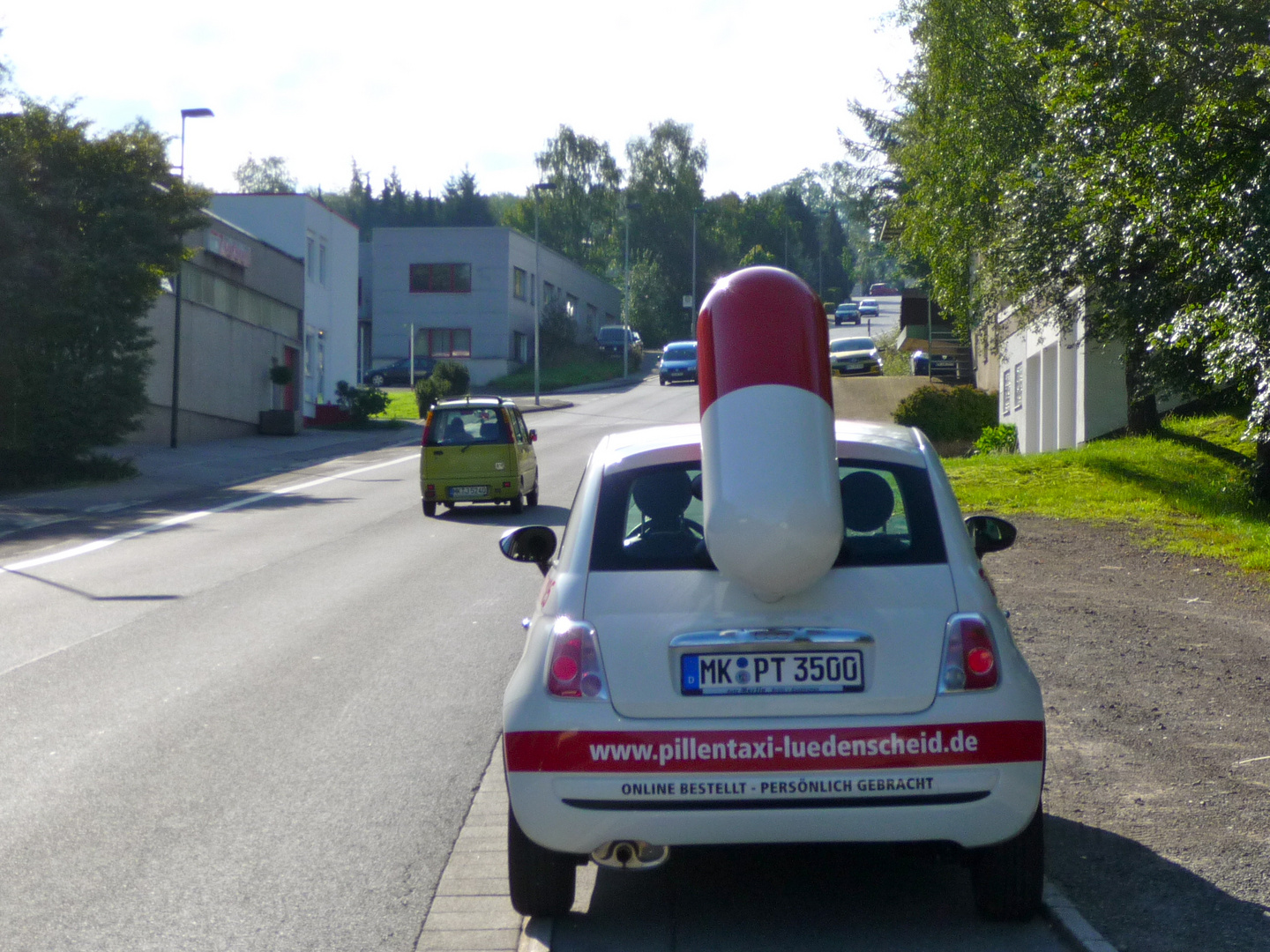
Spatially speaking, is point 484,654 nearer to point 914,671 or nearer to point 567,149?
point 914,671

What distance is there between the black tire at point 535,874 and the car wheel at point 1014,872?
1.27 meters

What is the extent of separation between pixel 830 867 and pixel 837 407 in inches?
1219

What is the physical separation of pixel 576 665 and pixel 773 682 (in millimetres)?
583

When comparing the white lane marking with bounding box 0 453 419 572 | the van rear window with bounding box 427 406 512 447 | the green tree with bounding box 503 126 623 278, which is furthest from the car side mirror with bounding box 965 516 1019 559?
the green tree with bounding box 503 126 623 278

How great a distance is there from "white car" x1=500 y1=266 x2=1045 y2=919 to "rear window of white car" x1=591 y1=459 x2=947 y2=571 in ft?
0.10

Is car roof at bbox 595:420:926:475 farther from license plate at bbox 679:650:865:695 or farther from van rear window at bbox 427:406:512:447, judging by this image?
van rear window at bbox 427:406:512:447

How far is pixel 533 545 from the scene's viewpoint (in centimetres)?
551

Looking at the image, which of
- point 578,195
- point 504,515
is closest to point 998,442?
point 504,515

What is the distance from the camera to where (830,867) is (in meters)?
4.85

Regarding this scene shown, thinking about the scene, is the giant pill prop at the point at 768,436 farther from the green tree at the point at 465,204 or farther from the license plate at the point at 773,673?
the green tree at the point at 465,204

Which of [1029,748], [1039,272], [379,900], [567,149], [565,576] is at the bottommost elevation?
[379,900]

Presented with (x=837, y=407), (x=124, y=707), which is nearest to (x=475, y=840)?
(x=124, y=707)

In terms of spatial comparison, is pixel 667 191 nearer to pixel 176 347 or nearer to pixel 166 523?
pixel 176 347

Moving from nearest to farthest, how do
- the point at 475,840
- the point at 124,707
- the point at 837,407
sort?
the point at 475,840 < the point at 124,707 < the point at 837,407
